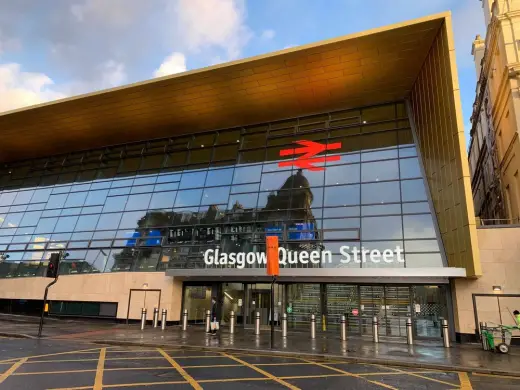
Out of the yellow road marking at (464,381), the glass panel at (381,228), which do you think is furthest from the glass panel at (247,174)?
the yellow road marking at (464,381)

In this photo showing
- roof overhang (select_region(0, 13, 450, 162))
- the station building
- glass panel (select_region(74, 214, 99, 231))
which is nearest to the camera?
the station building

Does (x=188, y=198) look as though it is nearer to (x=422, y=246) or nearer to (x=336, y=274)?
(x=336, y=274)

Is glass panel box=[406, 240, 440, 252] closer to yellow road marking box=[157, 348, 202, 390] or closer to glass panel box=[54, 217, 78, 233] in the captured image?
yellow road marking box=[157, 348, 202, 390]

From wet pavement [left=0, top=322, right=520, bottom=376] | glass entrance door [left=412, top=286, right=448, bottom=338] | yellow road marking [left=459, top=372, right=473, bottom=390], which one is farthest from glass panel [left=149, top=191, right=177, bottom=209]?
yellow road marking [left=459, top=372, right=473, bottom=390]

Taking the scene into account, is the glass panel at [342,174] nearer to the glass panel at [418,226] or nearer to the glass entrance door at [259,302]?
the glass panel at [418,226]

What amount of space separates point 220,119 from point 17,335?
16.0 metres

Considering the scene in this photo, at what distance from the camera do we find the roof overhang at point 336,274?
15406 mm

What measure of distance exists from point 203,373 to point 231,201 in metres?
14.3

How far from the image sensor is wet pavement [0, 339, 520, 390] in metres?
7.64

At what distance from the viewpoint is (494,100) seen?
23.7 m

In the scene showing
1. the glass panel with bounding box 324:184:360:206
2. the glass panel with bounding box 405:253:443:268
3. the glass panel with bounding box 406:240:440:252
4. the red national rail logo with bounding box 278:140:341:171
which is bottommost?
the glass panel with bounding box 405:253:443:268

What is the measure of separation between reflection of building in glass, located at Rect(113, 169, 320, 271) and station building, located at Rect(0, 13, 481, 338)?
81 mm

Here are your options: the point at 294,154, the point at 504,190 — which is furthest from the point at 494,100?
the point at 294,154

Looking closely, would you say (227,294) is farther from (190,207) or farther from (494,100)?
(494,100)
